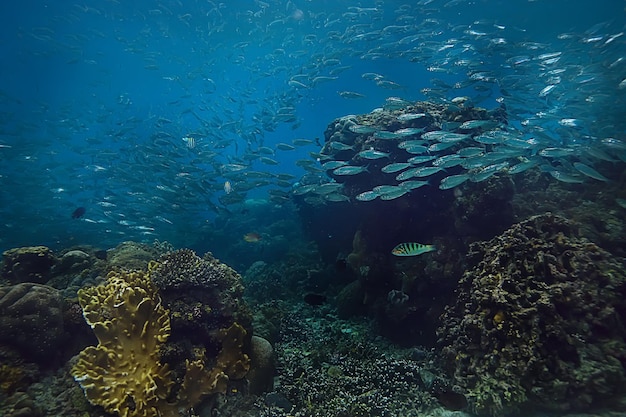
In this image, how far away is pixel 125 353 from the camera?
4465 millimetres

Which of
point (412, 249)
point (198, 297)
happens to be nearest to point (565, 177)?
point (412, 249)

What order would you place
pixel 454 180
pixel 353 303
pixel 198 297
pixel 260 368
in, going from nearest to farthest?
pixel 198 297, pixel 260 368, pixel 454 180, pixel 353 303

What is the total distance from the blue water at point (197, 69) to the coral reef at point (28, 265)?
777 centimetres

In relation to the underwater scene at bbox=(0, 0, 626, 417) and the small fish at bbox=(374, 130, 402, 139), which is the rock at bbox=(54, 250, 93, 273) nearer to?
the underwater scene at bbox=(0, 0, 626, 417)

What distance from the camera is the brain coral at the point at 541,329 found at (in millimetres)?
4586

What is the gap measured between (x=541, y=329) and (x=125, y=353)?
5.66 meters

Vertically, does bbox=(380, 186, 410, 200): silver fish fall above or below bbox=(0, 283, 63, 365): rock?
above

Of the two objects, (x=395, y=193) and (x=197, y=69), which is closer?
→ (x=395, y=193)

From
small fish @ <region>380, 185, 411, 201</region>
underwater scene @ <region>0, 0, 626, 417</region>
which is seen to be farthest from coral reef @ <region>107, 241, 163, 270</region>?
small fish @ <region>380, 185, 411, 201</region>

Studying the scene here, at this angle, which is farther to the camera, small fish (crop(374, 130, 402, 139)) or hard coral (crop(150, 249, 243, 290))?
small fish (crop(374, 130, 402, 139))

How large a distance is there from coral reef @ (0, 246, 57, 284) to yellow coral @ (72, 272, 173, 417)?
286cm

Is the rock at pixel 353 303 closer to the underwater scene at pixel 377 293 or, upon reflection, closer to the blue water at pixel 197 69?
the underwater scene at pixel 377 293

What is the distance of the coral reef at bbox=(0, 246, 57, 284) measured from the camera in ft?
22.3

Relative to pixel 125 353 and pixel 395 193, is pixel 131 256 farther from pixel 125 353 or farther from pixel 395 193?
pixel 395 193
